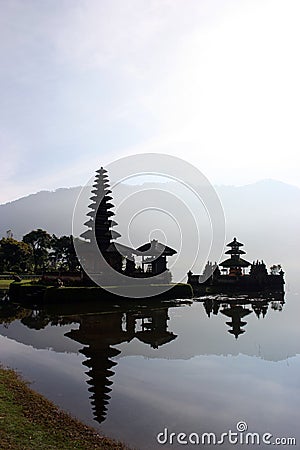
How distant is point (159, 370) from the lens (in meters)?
13.1

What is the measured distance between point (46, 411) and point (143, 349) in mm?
7751

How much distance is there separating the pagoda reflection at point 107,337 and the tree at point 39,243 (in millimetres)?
58383

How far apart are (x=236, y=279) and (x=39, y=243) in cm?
4673

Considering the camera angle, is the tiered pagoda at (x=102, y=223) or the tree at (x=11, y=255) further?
the tree at (x=11, y=255)

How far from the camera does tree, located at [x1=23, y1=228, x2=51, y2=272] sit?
3216 inches

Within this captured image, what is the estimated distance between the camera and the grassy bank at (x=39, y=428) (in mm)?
7078

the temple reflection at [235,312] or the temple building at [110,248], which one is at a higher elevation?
the temple building at [110,248]

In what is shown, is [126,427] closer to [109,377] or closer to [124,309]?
[109,377]

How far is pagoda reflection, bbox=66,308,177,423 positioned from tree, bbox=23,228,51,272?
58.4 meters

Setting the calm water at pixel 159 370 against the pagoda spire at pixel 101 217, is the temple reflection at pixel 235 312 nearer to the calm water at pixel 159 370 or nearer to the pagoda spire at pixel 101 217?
the calm water at pixel 159 370

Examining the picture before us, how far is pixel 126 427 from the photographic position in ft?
27.6

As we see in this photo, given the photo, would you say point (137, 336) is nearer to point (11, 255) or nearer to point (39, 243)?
point (11, 255)

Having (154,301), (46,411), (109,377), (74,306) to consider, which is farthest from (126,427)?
(154,301)

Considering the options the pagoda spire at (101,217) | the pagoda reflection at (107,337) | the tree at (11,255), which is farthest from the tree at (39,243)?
the pagoda reflection at (107,337)
